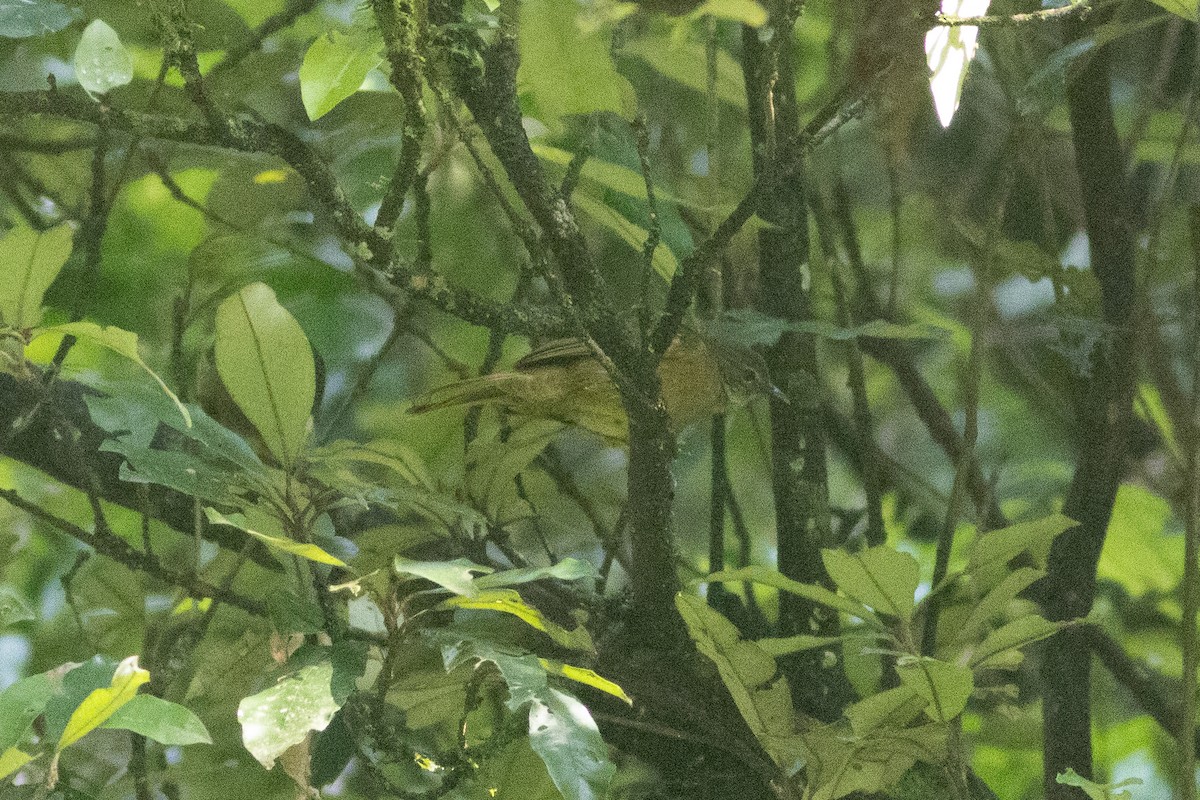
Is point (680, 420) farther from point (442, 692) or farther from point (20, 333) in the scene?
point (20, 333)

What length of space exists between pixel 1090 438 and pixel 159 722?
0.89 m

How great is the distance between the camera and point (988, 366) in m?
1.75

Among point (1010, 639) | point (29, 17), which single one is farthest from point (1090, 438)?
point (29, 17)

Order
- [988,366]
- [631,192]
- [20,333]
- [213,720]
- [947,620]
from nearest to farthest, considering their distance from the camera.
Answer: [20,333] → [631,192] → [213,720] → [947,620] → [988,366]

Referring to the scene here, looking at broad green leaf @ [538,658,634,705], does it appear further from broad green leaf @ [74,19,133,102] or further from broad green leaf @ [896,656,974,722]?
broad green leaf @ [74,19,133,102]

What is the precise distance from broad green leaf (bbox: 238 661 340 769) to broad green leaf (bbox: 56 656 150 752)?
0.22 ft

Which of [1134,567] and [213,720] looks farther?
[1134,567]

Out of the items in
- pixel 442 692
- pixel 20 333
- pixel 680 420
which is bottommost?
pixel 442 692

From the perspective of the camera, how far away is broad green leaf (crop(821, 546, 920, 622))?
745 mm

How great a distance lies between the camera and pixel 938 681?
75 centimetres

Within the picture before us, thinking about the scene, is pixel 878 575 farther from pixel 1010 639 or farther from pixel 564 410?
pixel 564 410

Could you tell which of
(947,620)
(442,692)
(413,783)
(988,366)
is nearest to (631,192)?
(442,692)

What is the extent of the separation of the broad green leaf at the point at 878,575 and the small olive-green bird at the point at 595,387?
0.38 meters

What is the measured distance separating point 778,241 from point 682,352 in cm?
31
